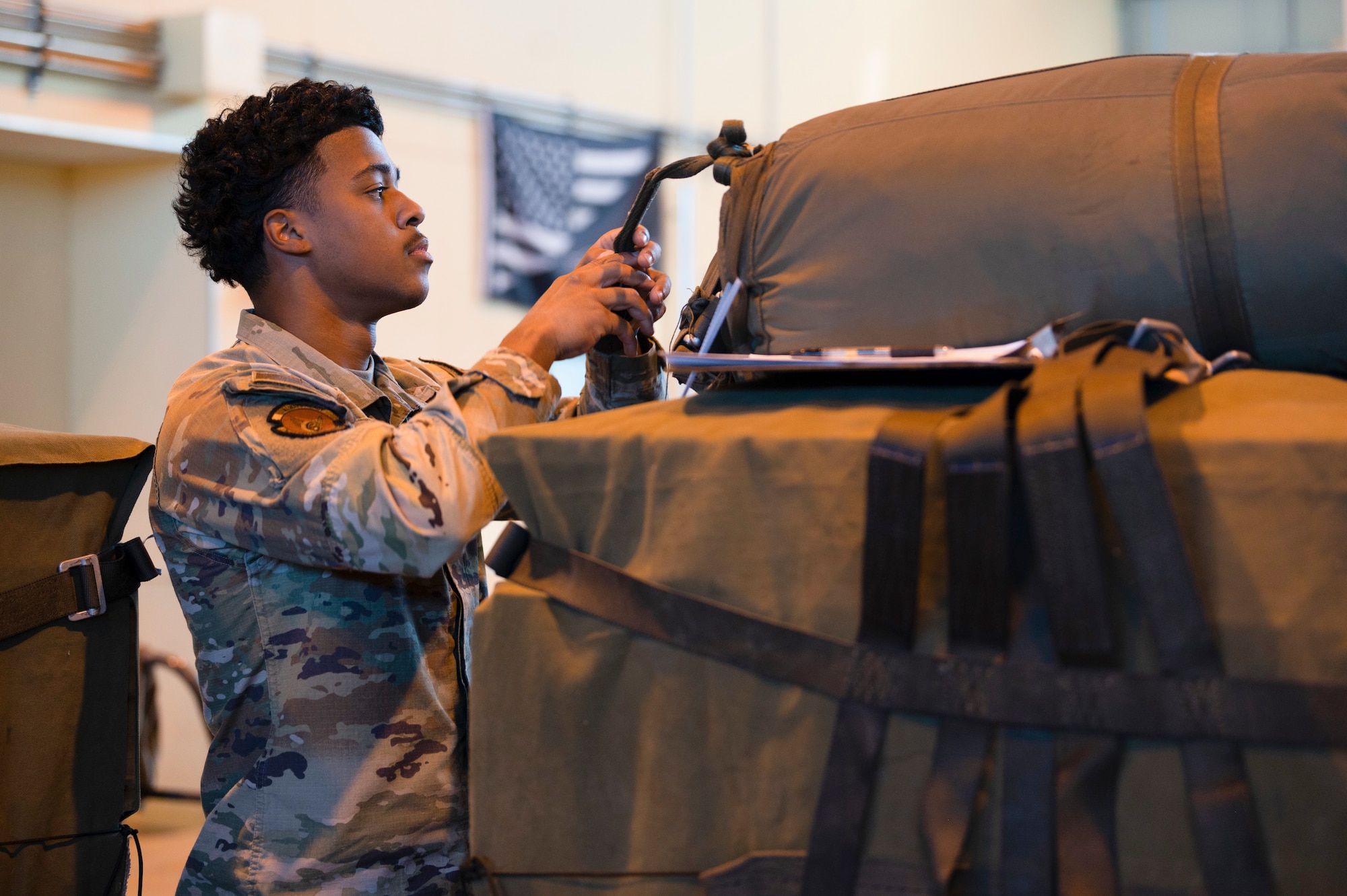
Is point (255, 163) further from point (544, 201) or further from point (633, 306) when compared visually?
point (544, 201)

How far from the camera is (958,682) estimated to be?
0.62m

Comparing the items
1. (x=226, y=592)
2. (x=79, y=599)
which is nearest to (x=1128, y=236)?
(x=226, y=592)

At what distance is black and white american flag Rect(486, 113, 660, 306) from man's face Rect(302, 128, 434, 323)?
11.9 ft

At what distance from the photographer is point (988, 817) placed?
619 millimetres

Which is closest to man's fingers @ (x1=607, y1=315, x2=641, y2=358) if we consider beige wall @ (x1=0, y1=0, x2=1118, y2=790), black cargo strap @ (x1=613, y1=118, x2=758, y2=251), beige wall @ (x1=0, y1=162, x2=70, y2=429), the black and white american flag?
black cargo strap @ (x1=613, y1=118, x2=758, y2=251)

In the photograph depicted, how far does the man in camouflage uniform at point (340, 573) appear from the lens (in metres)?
0.99

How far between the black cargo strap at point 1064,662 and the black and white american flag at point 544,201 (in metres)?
4.49

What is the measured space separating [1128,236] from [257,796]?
91cm

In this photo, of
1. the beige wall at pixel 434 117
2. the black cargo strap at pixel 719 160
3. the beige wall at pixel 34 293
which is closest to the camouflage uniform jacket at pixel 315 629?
the black cargo strap at pixel 719 160

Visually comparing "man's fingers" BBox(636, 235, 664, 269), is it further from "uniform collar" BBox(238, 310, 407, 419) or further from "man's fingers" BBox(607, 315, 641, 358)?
"uniform collar" BBox(238, 310, 407, 419)

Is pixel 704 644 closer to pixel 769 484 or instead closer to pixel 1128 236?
pixel 769 484

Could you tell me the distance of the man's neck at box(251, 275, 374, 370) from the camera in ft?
4.40

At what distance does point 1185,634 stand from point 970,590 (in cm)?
10

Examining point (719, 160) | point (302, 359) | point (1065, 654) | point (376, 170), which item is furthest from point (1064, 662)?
point (376, 170)
